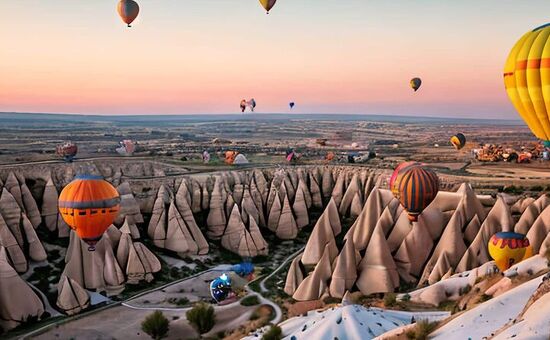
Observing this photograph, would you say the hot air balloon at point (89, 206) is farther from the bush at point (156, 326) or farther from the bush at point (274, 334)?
the bush at point (274, 334)

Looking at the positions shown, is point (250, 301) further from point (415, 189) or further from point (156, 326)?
point (415, 189)

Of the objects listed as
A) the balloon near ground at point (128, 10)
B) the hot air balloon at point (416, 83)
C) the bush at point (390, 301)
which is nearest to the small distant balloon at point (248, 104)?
the hot air balloon at point (416, 83)

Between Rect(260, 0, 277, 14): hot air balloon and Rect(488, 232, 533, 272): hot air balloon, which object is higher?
Rect(260, 0, 277, 14): hot air balloon

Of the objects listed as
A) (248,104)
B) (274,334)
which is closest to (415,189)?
(274,334)

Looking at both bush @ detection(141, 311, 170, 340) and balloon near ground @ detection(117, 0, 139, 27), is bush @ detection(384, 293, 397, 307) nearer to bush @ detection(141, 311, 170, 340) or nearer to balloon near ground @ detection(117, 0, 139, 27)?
bush @ detection(141, 311, 170, 340)

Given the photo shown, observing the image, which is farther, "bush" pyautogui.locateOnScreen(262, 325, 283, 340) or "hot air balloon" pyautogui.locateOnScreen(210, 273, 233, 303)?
"hot air balloon" pyautogui.locateOnScreen(210, 273, 233, 303)

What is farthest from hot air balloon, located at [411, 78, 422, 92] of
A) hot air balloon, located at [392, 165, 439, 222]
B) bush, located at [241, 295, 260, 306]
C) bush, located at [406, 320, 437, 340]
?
bush, located at [406, 320, 437, 340]
